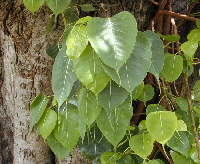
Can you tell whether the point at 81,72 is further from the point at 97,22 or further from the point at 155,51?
the point at 155,51

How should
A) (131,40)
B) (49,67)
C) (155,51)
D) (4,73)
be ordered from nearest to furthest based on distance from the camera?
1. (131,40)
2. (155,51)
3. (49,67)
4. (4,73)

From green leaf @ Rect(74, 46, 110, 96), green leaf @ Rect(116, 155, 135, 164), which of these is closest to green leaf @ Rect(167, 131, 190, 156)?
green leaf @ Rect(116, 155, 135, 164)

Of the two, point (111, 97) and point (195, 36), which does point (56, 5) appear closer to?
point (111, 97)

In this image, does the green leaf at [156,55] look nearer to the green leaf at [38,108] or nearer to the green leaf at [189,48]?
the green leaf at [189,48]

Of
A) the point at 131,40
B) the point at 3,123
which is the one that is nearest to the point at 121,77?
the point at 131,40

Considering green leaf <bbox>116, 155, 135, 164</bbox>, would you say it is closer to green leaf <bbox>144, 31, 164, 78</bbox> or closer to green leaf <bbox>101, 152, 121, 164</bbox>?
green leaf <bbox>101, 152, 121, 164</bbox>

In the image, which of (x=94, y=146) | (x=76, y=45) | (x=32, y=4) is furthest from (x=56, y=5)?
(x=94, y=146)
